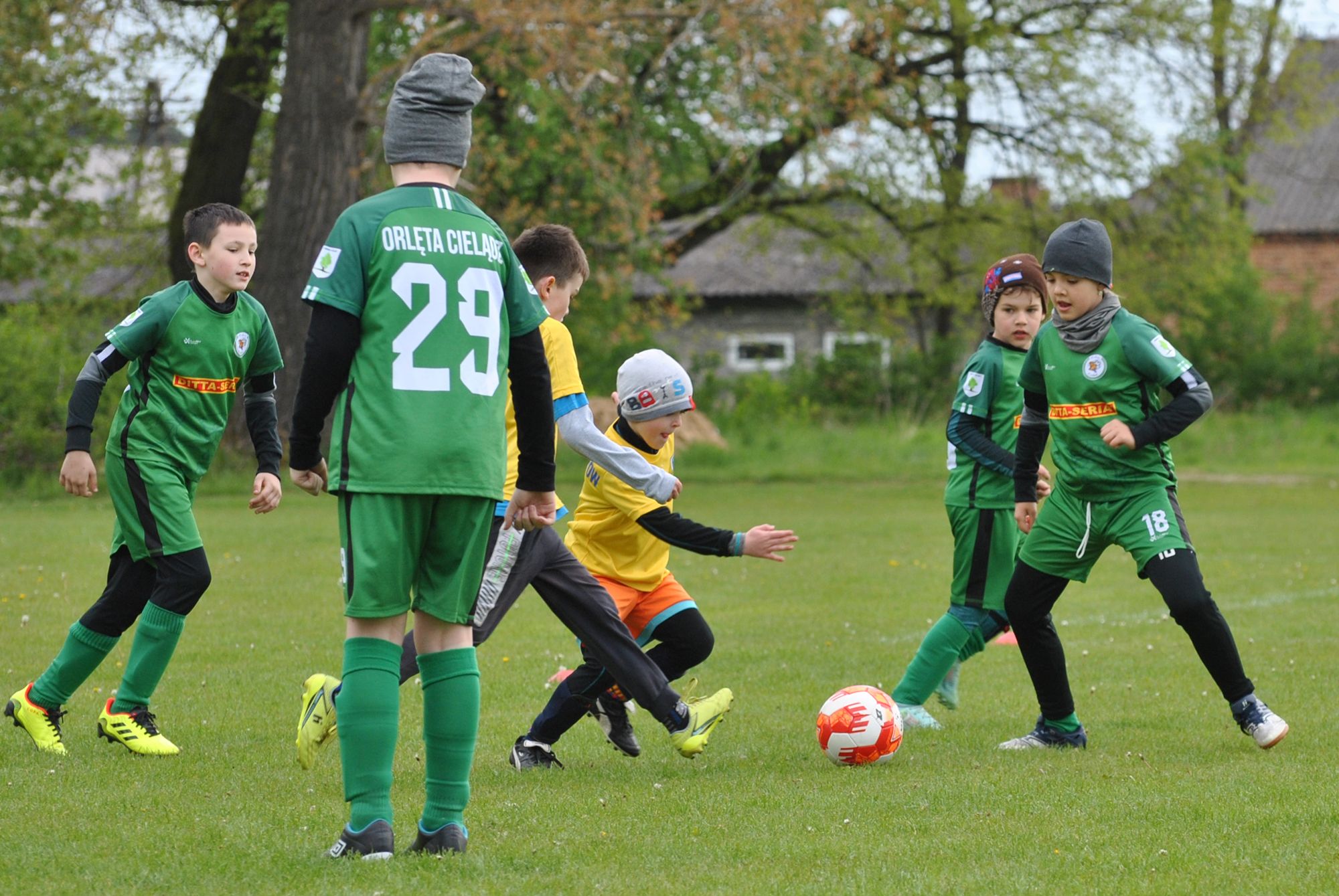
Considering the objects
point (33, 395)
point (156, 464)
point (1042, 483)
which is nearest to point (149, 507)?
point (156, 464)

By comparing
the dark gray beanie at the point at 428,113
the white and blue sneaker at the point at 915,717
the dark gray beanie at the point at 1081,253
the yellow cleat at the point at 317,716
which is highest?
the dark gray beanie at the point at 428,113

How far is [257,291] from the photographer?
65.5ft

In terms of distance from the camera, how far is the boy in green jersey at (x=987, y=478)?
652 cm

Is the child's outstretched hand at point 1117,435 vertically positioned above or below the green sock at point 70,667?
above

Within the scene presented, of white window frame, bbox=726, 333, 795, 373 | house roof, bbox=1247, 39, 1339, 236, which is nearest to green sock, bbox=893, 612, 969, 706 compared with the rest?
white window frame, bbox=726, 333, 795, 373

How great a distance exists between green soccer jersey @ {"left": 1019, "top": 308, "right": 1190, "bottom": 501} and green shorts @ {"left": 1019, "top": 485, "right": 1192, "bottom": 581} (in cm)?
5

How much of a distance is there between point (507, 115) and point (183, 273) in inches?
216

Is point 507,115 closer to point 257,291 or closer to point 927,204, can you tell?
point 257,291

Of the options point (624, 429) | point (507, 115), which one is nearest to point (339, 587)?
point (624, 429)

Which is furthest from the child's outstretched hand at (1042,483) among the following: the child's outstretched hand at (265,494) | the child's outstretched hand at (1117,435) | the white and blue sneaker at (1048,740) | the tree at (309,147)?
the tree at (309,147)

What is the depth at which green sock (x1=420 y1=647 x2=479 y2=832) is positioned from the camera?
4.07m

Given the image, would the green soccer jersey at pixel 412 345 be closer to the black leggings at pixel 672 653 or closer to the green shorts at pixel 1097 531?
the black leggings at pixel 672 653

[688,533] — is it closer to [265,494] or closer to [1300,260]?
[265,494]

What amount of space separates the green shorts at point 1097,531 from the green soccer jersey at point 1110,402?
0.05 meters
